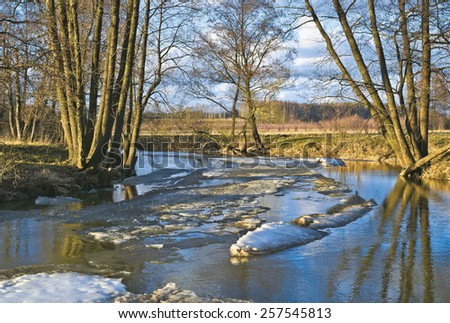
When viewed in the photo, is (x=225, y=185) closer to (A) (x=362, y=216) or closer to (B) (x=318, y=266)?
(A) (x=362, y=216)

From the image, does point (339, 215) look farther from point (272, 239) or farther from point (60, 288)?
point (60, 288)

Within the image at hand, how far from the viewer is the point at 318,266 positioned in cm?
612

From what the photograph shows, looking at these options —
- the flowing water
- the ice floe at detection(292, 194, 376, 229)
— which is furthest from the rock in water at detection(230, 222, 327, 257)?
the ice floe at detection(292, 194, 376, 229)

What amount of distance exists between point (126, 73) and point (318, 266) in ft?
34.4

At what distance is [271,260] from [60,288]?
2.78m

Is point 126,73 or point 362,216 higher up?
point 126,73

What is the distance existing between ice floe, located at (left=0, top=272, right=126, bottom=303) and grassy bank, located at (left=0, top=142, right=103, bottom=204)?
20.8 ft

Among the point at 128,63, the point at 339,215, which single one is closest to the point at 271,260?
the point at 339,215

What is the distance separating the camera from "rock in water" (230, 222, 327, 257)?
6.80 meters

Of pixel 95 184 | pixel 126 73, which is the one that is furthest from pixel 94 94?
pixel 95 184

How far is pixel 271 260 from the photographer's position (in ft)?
21.1

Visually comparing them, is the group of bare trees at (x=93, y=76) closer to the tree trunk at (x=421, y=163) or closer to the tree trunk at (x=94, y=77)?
the tree trunk at (x=94, y=77)

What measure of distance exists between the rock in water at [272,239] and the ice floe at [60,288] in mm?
2004

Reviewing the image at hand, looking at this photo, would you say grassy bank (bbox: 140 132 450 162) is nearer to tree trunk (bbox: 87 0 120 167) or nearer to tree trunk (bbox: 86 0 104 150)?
tree trunk (bbox: 86 0 104 150)
